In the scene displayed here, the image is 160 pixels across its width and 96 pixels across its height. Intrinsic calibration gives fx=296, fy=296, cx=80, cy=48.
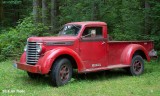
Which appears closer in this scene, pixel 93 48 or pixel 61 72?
pixel 61 72

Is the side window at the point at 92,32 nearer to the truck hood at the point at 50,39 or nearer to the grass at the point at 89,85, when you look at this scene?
the truck hood at the point at 50,39

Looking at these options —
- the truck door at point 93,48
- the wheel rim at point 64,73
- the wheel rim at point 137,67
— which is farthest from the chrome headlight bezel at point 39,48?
the wheel rim at point 137,67

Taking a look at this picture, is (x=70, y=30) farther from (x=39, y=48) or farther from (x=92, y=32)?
(x=39, y=48)

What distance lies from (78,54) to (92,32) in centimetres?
97

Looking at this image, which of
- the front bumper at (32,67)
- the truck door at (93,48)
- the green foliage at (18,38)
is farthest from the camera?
the green foliage at (18,38)

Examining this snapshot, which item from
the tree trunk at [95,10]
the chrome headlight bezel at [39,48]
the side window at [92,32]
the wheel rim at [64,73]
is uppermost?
the tree trunk at [95,10]

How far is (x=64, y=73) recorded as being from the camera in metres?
8.68

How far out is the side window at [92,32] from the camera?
9474 mm

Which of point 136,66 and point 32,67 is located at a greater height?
point 32,67

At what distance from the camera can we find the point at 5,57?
13438mm

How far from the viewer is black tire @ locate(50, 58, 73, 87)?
8.40 m

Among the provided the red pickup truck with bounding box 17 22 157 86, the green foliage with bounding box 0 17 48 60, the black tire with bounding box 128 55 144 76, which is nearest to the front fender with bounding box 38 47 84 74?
the red pickup truck with bounding box 17 22 157 86

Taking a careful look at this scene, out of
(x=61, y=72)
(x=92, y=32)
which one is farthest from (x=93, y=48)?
(x=61, y=72)

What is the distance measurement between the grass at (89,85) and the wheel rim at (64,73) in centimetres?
22
